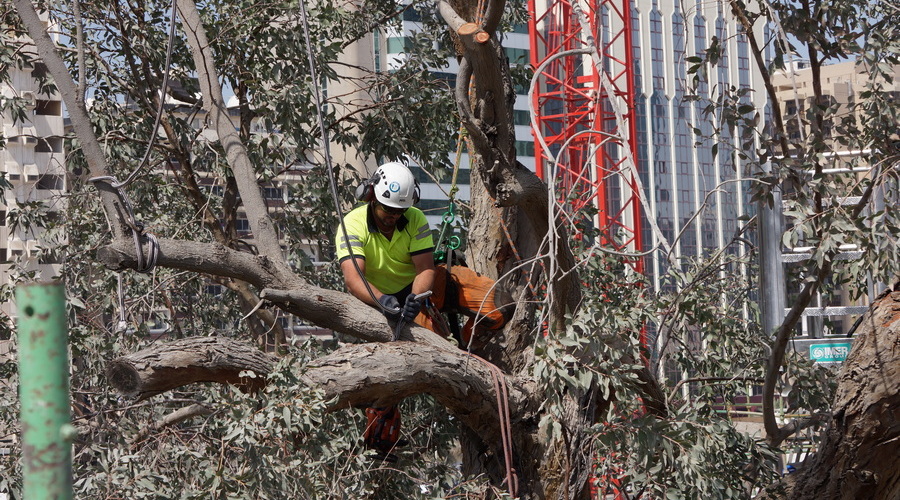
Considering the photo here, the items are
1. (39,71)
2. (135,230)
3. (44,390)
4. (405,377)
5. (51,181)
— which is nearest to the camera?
(44,390)

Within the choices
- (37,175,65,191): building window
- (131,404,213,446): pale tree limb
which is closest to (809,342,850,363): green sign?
(131,404,213,446): pale tree limb

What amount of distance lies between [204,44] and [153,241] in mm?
1990

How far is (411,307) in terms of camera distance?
4727 millimetres

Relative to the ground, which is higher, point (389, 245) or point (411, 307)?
point (389, 245)

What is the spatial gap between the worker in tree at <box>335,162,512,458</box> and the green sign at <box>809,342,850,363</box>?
255cm

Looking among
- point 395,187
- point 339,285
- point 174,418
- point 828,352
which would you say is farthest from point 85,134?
point 828,352

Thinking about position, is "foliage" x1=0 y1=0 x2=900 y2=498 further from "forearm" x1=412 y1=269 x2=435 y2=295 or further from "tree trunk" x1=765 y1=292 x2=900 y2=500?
"forearm" x1=412 y1=269 x2=435 y2=295

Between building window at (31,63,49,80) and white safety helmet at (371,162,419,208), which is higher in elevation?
building window at (31,63,49,80)

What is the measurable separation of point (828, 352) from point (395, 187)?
348cm

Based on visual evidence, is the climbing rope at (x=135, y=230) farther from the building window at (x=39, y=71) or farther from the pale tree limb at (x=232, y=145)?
the building window at (x=39, y=71)

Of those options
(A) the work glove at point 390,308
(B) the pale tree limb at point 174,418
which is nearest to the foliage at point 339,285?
(B) the pale tree limb at point 174,418

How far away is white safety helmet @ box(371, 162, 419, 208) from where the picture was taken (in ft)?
17.4

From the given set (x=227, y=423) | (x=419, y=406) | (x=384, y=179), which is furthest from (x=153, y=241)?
(x=419, y=406)

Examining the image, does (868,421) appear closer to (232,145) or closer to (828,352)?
(828,352)
